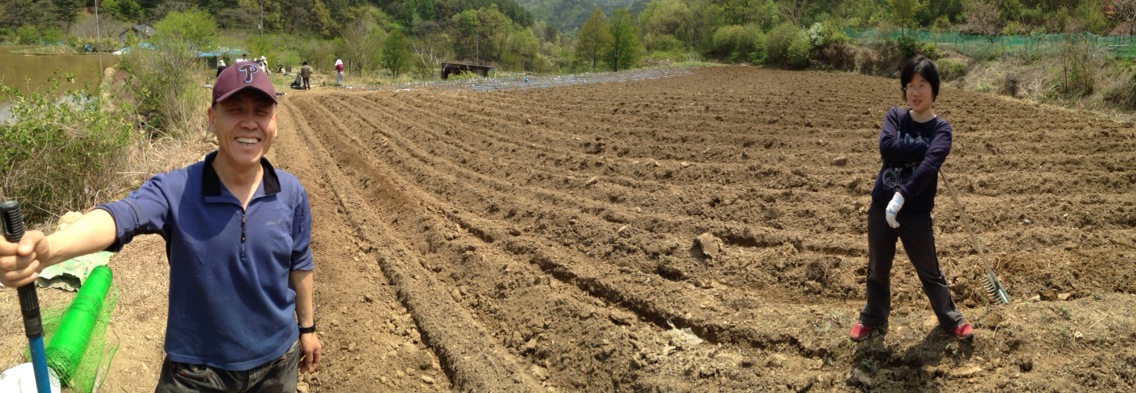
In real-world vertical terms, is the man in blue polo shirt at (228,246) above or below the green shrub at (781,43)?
below

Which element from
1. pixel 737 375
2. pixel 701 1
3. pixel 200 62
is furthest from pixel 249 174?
pixel 701 1

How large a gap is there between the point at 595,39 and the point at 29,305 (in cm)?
4803

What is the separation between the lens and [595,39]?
48.4 m

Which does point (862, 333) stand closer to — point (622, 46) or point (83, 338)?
point (83, 338)

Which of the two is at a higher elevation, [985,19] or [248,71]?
[985,19]

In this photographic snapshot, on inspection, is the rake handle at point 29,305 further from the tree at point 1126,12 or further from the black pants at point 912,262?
the tree at point 1126,12

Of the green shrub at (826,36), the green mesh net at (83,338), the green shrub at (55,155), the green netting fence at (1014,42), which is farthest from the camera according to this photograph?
the green shrub at (826,36)

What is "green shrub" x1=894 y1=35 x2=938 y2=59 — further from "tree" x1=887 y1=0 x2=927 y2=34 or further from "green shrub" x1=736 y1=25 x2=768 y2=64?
"green shrub" x1=736 y1=25 x2=768 y2=64

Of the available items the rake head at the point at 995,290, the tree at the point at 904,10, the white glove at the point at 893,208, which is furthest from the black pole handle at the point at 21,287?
the tree at the point at 904,10

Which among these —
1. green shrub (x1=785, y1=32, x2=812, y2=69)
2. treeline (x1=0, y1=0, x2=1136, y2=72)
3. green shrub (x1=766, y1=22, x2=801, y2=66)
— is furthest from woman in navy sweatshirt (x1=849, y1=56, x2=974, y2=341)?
green shrub (x1=766, y1=22, x2=801, y2=66)

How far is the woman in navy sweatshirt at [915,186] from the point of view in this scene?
3.54 m

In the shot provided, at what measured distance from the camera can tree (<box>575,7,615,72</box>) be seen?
4722cm

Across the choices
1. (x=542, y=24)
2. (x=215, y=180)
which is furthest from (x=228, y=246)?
(x=542, y=24)

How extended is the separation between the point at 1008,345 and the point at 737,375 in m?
1.50
